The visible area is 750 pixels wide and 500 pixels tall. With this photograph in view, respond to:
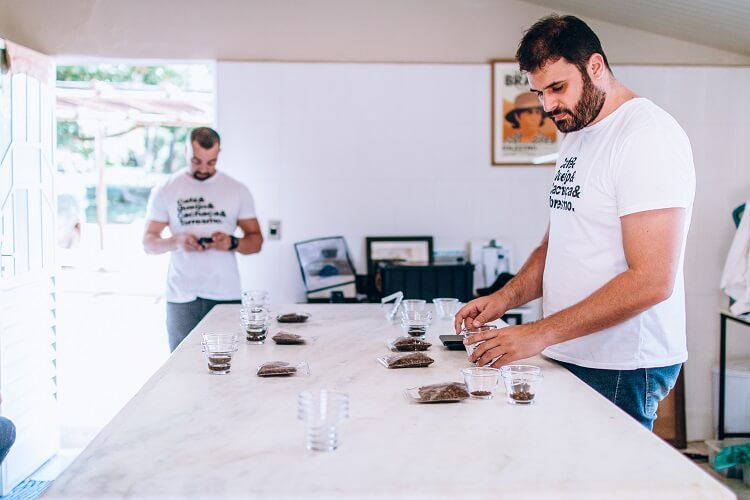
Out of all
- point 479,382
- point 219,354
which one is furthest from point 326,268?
point 479,382

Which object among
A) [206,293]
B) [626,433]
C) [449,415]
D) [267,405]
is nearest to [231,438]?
[267,405]

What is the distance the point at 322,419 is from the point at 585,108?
1.09 meters

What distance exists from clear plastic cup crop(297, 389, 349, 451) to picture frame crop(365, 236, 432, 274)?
10.4 feet

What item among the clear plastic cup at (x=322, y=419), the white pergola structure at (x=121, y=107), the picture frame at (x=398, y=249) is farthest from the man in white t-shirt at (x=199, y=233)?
the clear plastic cup at (x=322, y=419)

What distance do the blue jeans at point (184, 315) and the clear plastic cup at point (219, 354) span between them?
6.41ft

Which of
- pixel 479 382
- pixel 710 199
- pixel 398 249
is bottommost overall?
pixel 479 382

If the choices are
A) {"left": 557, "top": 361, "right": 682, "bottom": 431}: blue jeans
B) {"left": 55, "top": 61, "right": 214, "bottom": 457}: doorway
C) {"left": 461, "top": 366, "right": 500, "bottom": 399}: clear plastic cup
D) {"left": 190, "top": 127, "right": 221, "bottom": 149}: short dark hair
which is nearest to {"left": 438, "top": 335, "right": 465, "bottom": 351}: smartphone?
{"left": 557, "top": 361, "right": 682, "bottom": 431}: blue jeans

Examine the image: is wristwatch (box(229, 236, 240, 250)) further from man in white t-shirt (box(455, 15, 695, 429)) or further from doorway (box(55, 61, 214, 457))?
doorway (box(55, 61, 214, 457))

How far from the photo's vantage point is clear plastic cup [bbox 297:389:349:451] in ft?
4.11

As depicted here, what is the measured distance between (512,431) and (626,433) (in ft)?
0.63

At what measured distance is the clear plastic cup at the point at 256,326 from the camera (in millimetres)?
2150

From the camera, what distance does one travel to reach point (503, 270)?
4.46 meters

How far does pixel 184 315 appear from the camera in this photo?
378cm

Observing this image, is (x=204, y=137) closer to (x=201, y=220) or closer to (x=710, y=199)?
(x=201, y=220)
